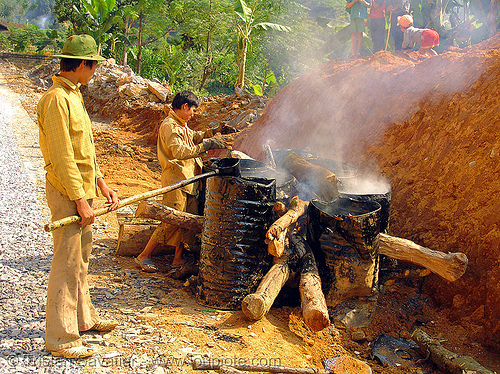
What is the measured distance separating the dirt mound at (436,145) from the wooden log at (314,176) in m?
1.08

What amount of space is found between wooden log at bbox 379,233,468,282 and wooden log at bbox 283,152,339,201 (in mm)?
787

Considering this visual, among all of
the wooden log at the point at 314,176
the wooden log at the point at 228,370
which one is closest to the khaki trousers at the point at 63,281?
the wooden log at the point at 228,370

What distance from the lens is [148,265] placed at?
443cm

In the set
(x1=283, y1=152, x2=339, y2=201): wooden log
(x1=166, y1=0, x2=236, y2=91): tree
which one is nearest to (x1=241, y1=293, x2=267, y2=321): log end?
(x1=283, y1=152, x2=339, y2=201): wooden log

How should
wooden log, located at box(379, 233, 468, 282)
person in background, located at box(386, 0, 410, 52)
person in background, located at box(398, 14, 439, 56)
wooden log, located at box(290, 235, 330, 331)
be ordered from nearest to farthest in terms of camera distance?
wooden log, located at box(290, 235, 330, 331) < wooden log, located at box(379, 233, 468, 282) < person in background, located at box(398, 14, 439, 56) < person in background, located at box(386, 0, 410, 52)

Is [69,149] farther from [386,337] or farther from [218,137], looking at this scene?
[386,337]

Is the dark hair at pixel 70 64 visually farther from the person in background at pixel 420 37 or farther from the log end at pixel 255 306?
the person in background at pixel 420 37

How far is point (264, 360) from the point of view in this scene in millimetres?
2875

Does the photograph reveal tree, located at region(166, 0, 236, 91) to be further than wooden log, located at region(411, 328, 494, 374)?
Yes

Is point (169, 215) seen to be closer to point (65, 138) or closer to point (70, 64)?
point (65, 138)

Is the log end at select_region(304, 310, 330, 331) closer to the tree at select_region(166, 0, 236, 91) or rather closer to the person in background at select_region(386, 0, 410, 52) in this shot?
the person in background at select_region(386, 0, 410, 52)

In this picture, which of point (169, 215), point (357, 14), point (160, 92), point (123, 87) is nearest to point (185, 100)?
point (169, 215)

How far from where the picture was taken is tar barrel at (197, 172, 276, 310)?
3.61 meters

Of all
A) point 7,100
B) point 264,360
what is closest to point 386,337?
point 264,360
